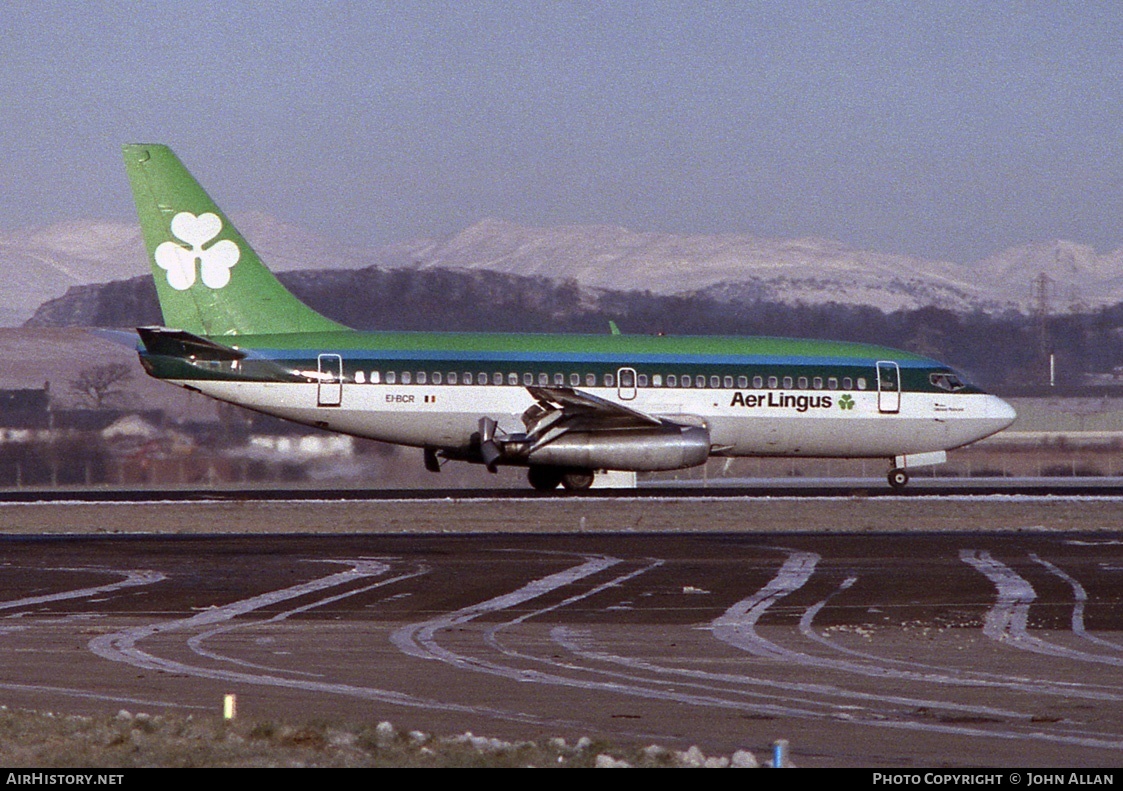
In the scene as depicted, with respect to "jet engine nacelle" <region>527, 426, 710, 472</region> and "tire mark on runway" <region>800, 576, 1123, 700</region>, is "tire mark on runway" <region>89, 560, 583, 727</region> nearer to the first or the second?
"tire mark on runway" <region>800, 576, 1123, 700</region>

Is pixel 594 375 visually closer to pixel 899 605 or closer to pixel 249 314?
pixel 249 314

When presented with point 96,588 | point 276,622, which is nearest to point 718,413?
point 96,588

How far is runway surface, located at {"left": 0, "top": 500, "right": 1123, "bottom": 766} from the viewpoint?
10328 mm

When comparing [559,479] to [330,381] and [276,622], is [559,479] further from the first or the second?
[276,622]

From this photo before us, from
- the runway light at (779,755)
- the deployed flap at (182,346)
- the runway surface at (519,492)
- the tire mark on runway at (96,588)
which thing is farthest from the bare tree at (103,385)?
the runway light at (779,755)

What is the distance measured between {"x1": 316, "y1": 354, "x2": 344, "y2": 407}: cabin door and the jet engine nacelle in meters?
→ 4.66

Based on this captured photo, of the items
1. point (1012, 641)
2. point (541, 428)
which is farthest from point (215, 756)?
point (541, 428)

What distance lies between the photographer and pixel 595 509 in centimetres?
2997

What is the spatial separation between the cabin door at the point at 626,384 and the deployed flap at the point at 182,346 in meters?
8.70

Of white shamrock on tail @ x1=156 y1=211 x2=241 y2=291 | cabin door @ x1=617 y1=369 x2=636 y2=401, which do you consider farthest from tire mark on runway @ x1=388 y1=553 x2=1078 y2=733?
white shamrock on tail @ x1=156 y1=211 x2=241 y2=291

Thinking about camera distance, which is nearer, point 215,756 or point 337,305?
point 215,756

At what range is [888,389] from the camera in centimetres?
3912

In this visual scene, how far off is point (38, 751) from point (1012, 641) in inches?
353

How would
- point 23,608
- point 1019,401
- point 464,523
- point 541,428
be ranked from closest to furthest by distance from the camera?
point 23,608 < point 464,523 < point 541,428 < point 1019,401
